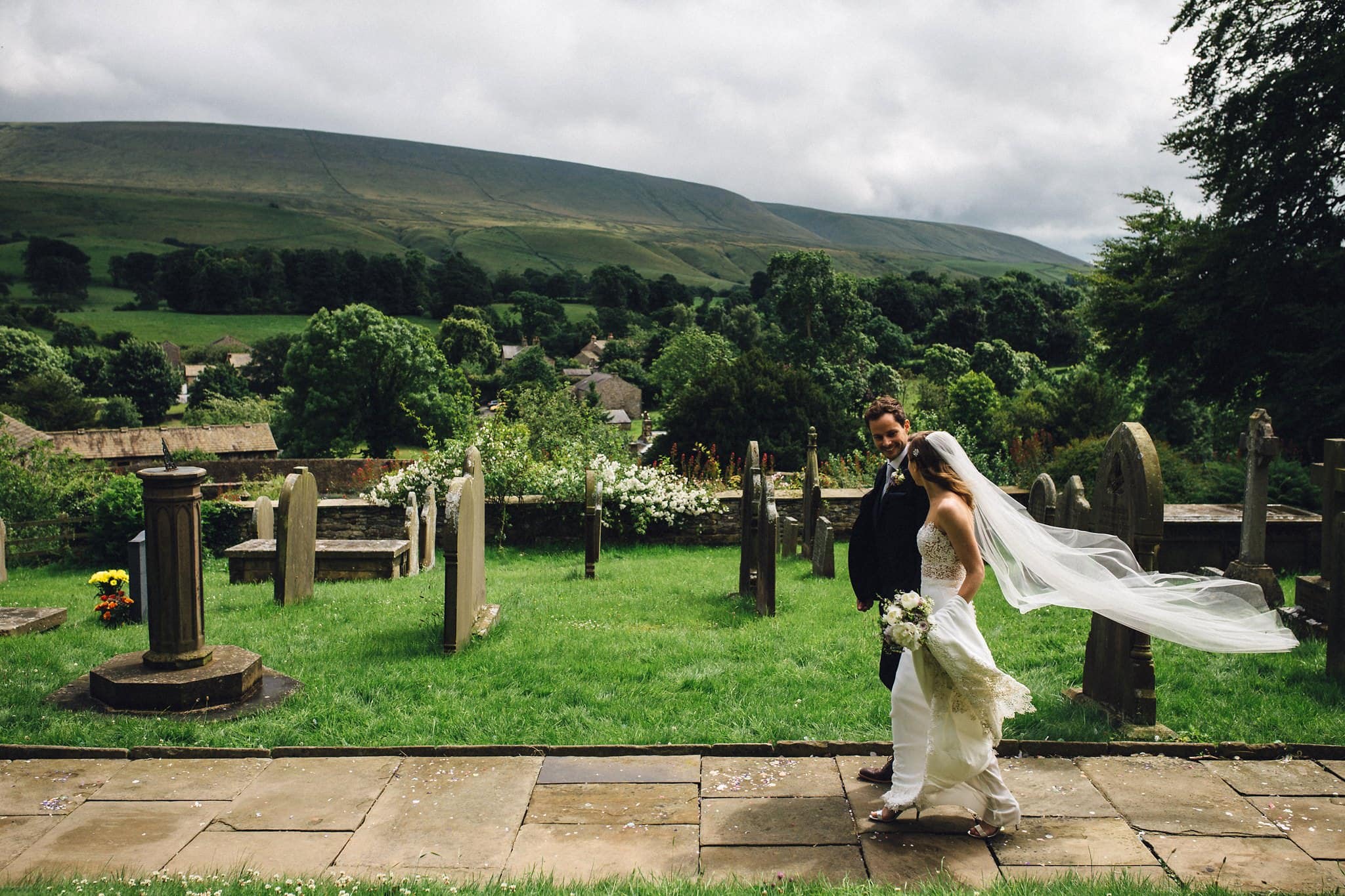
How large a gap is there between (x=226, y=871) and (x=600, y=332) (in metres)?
124

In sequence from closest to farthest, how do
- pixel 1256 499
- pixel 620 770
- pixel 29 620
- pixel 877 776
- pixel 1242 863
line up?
1. pixel 1242 863
2. pixel 877 776
3. pixel 620 770
4. pixel 29 620
5. pixel 1256 499

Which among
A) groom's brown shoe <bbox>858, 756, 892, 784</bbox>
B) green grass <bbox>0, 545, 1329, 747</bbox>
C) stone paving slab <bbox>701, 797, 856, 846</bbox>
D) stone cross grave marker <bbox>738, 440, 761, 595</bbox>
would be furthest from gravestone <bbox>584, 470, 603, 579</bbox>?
stone paving slab <bbox>701, 797, 856, 846</bbox>

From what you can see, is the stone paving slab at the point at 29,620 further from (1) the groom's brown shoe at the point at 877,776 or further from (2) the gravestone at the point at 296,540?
(1) the groom's brown shoe at the point at 877,776

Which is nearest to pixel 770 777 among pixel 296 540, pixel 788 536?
pixel 296 540

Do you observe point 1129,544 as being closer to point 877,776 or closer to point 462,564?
point 877,776

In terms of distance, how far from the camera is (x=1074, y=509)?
7262mm

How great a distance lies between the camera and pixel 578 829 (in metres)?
4.52

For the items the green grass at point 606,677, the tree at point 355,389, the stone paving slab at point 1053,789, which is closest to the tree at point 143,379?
the tree at point 355,389

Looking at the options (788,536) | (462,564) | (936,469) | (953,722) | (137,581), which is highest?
(936,469)

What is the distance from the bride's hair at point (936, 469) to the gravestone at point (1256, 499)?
730 centimetres

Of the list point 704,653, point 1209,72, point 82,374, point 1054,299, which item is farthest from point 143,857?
point 1054,299

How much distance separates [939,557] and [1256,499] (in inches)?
305

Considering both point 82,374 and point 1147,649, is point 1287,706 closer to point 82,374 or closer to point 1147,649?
point 1147,649

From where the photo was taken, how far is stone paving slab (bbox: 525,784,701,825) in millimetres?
4625
